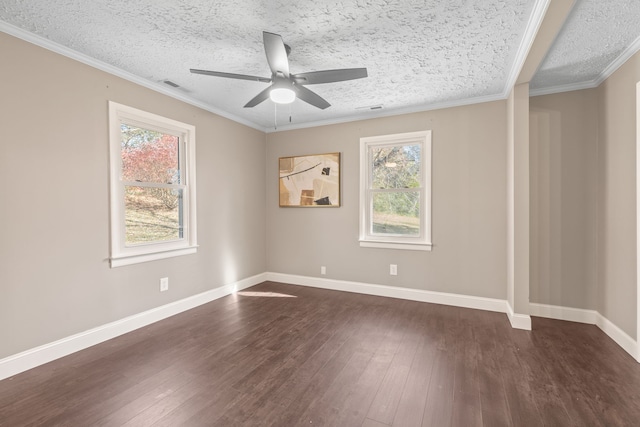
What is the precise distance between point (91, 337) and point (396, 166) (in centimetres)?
388

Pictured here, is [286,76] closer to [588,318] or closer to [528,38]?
[528,38]

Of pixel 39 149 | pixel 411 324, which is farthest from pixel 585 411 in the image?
pixel 39 149

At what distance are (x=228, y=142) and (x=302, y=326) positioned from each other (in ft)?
8.85

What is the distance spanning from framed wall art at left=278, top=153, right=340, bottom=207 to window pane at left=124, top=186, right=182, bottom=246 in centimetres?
170

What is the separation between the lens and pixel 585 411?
182cm

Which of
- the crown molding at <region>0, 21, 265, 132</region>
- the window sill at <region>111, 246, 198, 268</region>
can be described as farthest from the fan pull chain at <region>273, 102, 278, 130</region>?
the window sill at <region>111, 246, 198, 268</region>

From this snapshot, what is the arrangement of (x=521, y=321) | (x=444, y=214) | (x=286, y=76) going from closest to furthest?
(x=286, y=76) → (x=521, y=321) → (x=444, y=214)

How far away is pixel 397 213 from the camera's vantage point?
413 centimetres

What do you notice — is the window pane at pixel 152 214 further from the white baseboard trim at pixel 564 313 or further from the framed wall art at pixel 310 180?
the white baseboard trim at pixel 564 313

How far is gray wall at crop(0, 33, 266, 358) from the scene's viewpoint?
2.21 metres

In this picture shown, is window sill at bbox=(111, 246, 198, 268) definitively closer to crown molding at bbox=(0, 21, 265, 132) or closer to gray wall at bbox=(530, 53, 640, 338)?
crown molding at bbox=(0, 21, 265, 132)

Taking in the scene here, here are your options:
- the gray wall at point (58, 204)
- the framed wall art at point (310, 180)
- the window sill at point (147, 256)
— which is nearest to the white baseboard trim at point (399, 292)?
the framed wall art at point (310, 180)

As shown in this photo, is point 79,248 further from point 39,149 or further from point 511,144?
point 511,144

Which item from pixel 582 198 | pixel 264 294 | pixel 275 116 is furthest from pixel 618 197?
pixel 264 294
